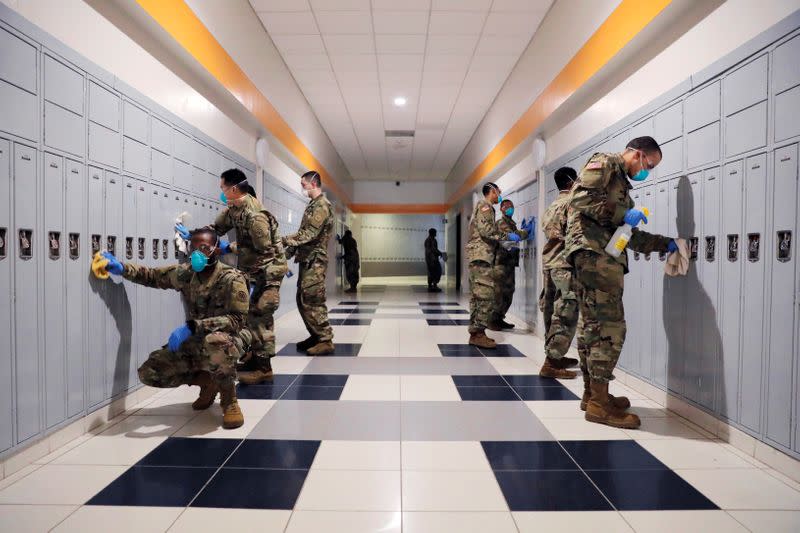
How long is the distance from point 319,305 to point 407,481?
2472mm

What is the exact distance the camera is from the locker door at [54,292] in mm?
2105

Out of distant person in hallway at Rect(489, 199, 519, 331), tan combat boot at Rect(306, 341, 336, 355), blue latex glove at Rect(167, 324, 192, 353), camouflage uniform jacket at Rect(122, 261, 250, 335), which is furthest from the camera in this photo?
distant person in hallway at Rect(489, 199, 519, 331)

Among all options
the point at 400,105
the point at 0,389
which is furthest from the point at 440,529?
the point at 400,105

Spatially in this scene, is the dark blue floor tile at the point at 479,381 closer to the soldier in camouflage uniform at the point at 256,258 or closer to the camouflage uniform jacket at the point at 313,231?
the soldier in camouflage uniform at the point at 256,258

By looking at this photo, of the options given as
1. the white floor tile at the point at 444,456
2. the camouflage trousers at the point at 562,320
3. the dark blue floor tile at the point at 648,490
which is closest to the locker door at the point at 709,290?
the dark blue floor tile at the point at 648,490

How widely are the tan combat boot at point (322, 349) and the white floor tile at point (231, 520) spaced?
257cm

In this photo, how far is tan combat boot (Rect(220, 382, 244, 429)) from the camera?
247cm

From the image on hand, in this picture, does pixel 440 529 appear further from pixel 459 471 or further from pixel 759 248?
pixel 759 248

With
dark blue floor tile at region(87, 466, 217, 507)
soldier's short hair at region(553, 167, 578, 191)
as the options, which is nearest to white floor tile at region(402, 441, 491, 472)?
dark blue floor tile at region(87, 466, 217, 507)

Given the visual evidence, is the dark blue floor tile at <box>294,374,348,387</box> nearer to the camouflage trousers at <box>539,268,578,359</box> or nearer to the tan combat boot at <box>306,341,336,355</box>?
the tan combat boot at <box>306,341,336,355</box>

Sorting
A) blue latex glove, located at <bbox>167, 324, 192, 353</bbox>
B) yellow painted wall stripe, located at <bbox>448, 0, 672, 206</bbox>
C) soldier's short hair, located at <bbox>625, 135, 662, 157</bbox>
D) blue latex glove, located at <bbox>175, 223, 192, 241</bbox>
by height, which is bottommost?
blue latex glove, located at <bbox>167, 324, 192, 353</bbox>

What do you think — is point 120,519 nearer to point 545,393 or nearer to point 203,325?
point 203,325

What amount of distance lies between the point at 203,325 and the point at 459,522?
4.94 feet

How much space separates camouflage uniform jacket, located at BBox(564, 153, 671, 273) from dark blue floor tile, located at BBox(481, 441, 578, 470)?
100cm
